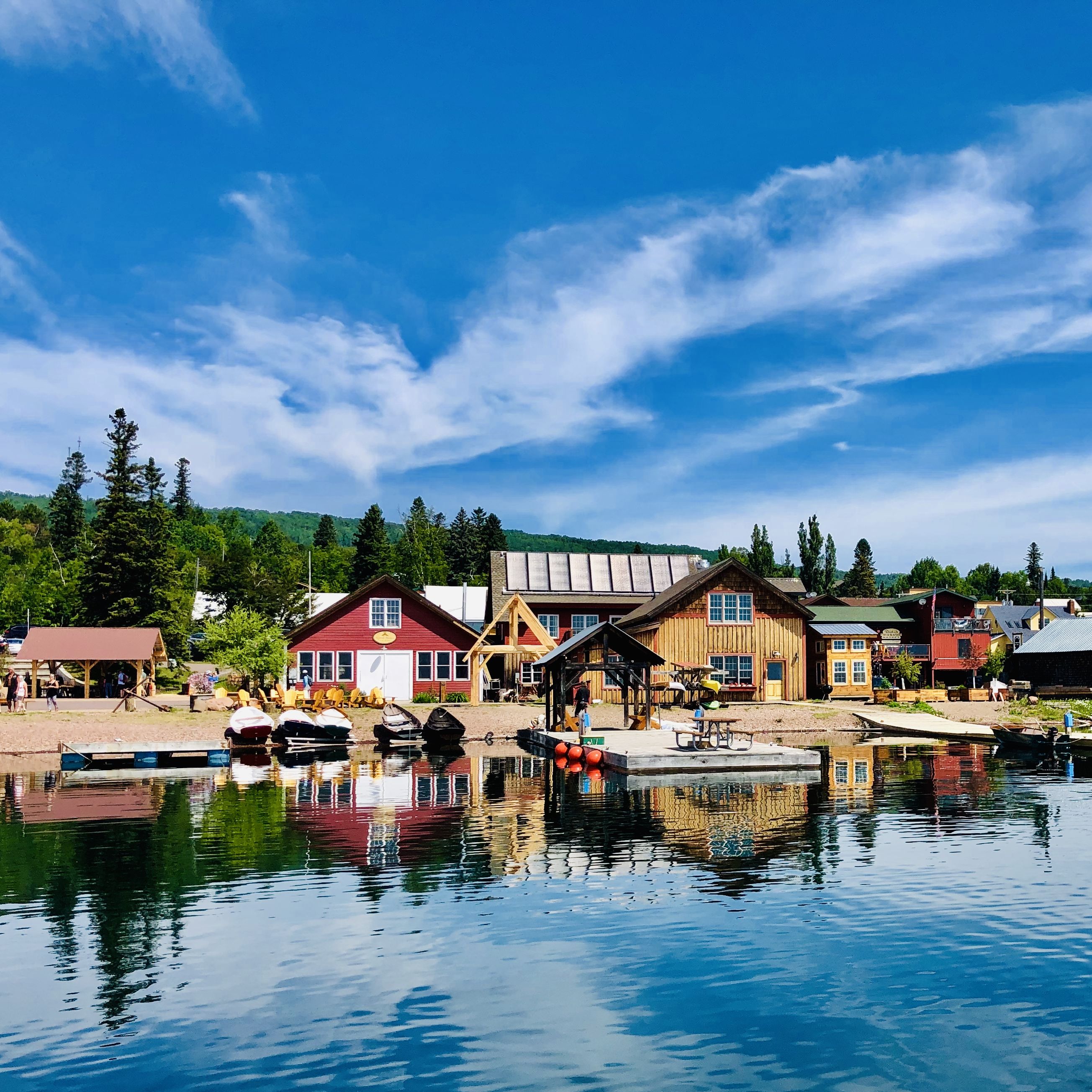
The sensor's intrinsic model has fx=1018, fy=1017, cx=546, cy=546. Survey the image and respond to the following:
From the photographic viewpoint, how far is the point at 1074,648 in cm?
7131

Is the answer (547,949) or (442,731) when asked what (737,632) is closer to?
(442,731)

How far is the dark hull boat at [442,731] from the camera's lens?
150ft

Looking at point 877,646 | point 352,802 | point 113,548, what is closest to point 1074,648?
point 877,646

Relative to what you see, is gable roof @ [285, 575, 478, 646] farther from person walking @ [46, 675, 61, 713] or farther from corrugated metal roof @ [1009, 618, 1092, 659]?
corrugated metal roof @ [1009, 618, 1092, 659]

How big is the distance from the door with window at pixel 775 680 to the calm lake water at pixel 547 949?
33729mm

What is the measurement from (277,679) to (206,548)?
127 metres

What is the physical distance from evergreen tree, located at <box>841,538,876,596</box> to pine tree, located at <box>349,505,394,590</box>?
71896 millimetres

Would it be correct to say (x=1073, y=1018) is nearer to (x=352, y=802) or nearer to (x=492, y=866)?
(x=492, y=866)

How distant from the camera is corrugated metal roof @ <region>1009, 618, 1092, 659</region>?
234 feet

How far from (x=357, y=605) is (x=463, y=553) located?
91.5 m

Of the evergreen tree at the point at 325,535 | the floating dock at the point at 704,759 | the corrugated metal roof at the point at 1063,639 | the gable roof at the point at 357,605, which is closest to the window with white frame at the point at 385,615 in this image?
the gable roof at the point at 357,605

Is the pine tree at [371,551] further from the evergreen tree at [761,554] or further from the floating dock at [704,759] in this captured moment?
the floating dock at [704,759]

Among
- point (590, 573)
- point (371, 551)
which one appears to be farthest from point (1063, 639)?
point (371, 551)

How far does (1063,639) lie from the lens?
7331 centimetres
